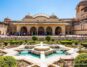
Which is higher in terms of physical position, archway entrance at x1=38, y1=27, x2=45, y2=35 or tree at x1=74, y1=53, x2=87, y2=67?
archway entrance at x1=38, y1=27, x2=45, y2=35

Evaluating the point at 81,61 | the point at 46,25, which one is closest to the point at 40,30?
the point at 46,25

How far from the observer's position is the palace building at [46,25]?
37438 mm

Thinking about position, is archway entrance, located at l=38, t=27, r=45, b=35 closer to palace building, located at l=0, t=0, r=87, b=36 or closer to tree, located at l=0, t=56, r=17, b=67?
palace building, located at l=0, t=0, r=87, b=36

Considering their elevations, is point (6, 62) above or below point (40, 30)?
below

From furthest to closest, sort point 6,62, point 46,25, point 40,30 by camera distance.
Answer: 1. point 40,30
2. point 46,25
3. point 6,62

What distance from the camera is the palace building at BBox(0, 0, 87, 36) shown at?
37438 mm

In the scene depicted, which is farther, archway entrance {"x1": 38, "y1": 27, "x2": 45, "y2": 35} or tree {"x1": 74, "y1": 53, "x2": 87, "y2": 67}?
archway entrance {"x1": 38, "y1": 27, "x2": 45, "y2": 35}

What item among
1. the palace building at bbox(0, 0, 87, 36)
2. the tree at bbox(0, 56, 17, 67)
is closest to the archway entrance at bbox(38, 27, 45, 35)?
the palace building at bbox(0, 0, 87, 36)

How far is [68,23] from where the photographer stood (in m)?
41.7

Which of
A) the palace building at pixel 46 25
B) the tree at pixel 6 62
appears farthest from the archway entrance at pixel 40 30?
the tree at pixel 6 62

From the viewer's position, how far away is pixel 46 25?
37.5m

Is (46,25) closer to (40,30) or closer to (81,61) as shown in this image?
(40,30)

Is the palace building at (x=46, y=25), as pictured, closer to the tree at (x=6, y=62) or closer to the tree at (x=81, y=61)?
the tree at (x=81, y=61)

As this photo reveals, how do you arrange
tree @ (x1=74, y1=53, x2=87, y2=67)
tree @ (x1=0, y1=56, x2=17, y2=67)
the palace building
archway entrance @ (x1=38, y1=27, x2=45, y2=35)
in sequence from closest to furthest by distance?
tree @ (x1=74, y1=53, x2=87, y2=67) < tree @ (x1=0, y1=56, x2=17, y2=67) < the palace building < archway entrance @ (x1=38, y1=27, x2=45, y2=35)
